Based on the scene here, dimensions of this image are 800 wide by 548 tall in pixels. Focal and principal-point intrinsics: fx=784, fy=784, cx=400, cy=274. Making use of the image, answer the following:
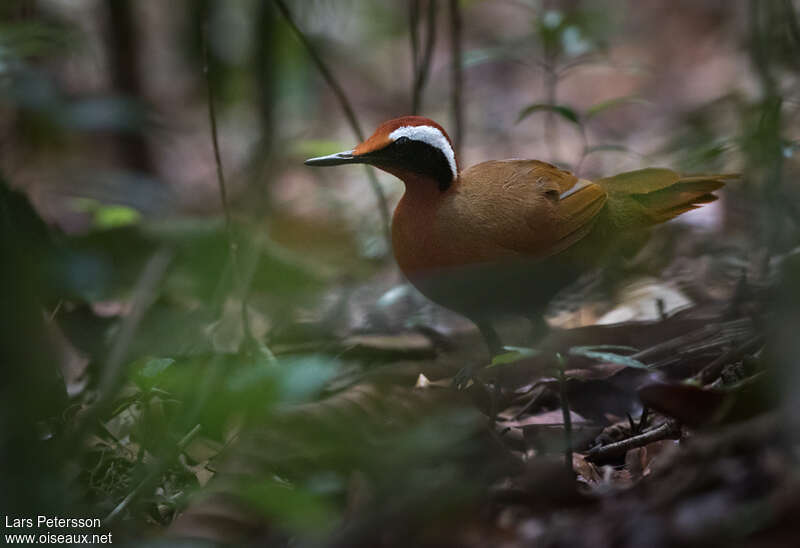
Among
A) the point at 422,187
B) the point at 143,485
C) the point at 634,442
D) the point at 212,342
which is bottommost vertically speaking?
the point at 212,342

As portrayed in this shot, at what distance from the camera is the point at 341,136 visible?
8914 millimetres

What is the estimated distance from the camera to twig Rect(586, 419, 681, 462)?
2.17m

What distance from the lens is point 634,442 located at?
7.30ft

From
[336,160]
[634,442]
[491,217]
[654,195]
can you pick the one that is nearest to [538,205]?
[491,217]

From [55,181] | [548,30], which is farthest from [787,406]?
[55,181]

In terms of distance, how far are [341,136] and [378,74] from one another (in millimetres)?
2300

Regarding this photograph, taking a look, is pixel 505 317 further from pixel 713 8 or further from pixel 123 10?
pixel 713 8

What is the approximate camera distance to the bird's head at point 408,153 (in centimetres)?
293

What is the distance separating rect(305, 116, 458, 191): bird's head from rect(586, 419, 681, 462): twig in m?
1.20

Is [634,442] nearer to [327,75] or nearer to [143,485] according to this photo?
[143,485]

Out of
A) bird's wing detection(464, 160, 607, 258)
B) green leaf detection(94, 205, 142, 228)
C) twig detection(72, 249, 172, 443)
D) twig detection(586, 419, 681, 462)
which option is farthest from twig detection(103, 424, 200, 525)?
green leaf detection(94, 205, 142, 228)

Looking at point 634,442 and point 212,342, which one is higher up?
point 634,442

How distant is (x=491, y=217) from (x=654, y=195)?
0.79 meters

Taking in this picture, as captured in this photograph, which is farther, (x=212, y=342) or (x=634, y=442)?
(x=212, y=342)
